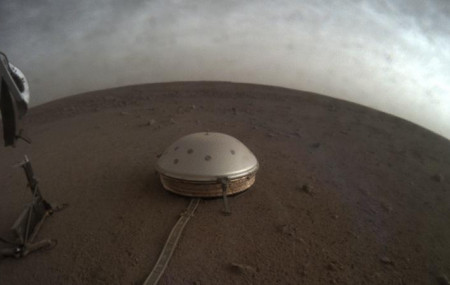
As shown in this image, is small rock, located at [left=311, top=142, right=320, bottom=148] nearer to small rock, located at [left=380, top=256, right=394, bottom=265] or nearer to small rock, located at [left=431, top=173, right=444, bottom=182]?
small rock, located at [left=431, top=173, right=444, bottom=182]

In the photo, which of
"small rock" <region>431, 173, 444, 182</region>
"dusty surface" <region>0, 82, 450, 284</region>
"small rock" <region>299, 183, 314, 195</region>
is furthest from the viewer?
"small rock" <region>431, 173, 444, 182</region>

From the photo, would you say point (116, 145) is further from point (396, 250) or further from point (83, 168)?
point (396, 250)

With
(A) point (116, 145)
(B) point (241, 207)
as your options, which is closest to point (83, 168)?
(A) point (116, 145)

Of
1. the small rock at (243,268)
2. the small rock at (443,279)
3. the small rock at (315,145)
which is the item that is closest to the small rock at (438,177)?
the small rock at (315,145)

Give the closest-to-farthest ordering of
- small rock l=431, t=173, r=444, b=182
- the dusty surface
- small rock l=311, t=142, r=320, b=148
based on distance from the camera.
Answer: the dusty surface, small rock l=431, t=173, r=444, b=182, small rock l=311, t=142, r=320, b=148

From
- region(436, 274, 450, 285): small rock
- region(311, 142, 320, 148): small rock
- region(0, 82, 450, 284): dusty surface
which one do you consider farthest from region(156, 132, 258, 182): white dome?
region(436, 274, 450, 285): small rock

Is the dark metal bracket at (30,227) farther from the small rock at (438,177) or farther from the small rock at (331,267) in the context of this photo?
the small rock at (438,177)
